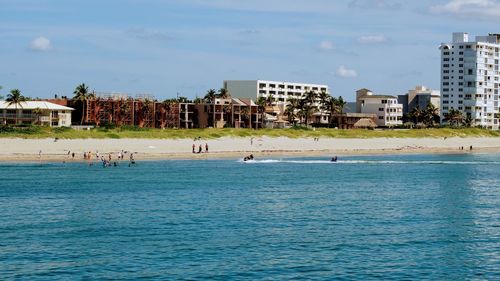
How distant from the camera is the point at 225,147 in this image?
12812cm

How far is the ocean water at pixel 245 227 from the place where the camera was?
34.6 m

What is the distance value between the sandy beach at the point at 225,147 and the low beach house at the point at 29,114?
965 inches

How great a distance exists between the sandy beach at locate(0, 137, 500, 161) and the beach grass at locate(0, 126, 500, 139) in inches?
95.4

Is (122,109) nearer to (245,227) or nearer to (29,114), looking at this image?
(29,114)

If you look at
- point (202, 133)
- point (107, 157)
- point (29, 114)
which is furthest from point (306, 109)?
point (107, 157)

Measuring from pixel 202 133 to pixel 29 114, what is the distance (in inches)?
1230

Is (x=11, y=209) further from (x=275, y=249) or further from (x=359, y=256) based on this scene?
(x=359, y=256)

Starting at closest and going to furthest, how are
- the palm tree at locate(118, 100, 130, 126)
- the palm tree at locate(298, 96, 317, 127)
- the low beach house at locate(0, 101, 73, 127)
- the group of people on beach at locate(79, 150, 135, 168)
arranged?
1. the group of people on beach at locate(79, 150, 135, 168)
2. the low beach house at locate(0, 101, 73, 127)
3. the palm tree at locate(118, 100, 130, 126)
4. the palm tree at locate(298, 96, 317, 127)

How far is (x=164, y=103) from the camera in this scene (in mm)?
159375

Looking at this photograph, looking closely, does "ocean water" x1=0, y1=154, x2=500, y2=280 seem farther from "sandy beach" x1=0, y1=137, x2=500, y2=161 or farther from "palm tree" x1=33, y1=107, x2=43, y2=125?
"palm tree" x1=33, y1=107, x2=43, y2=125

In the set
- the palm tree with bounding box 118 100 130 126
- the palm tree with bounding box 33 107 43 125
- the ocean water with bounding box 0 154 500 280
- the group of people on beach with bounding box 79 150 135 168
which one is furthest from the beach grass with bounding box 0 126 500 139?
the ocean water with bounding box 0 154 500 280

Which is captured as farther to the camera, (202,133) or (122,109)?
(122,109)

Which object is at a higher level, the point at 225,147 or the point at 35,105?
the point at 35,105

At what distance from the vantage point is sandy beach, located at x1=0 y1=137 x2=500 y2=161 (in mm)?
107562
